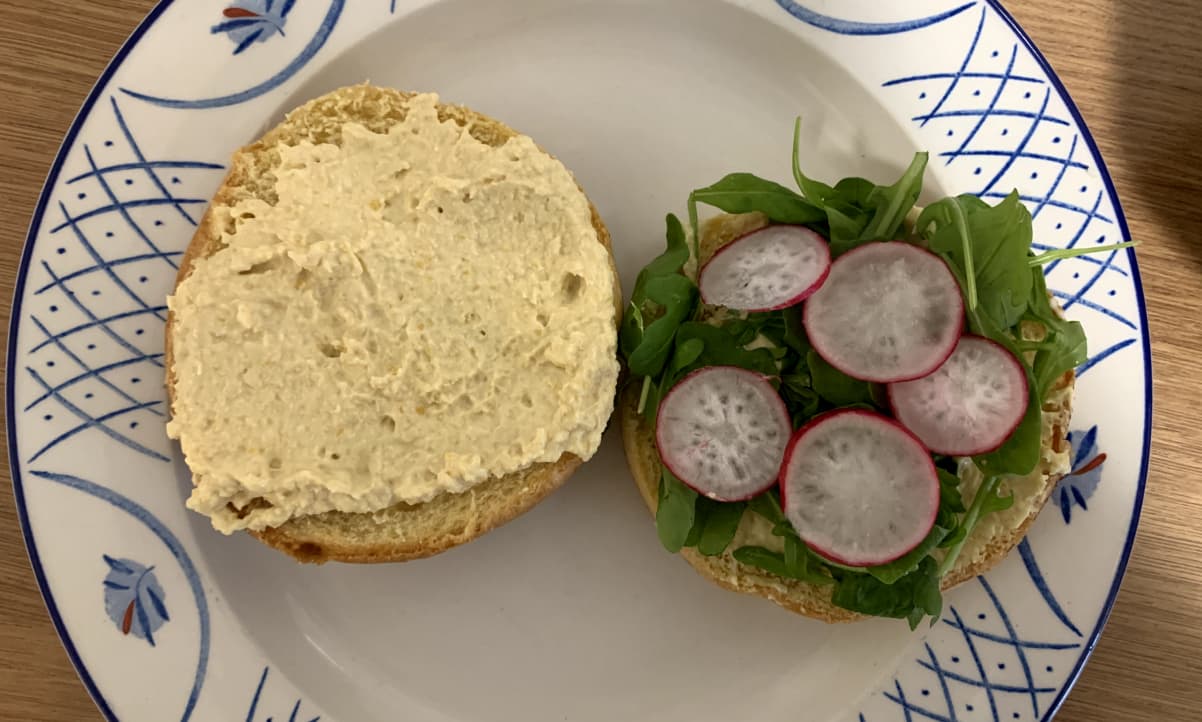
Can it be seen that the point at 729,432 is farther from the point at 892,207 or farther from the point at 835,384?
the point at 892,207

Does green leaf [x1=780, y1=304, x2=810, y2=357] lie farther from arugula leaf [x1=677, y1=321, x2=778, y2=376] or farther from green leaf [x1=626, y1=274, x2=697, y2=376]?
green leaf [x1=626, y1=274, x2=697, y2=376]

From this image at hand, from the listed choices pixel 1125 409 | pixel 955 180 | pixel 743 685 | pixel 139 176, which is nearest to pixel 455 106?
pixel 139 176

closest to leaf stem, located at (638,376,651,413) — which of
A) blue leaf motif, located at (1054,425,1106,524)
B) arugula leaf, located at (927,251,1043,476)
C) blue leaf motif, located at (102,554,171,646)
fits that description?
arugula leaf, located at (927,251,1043,476)

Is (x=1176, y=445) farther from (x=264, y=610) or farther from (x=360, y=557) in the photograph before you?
(x=264, y=610)

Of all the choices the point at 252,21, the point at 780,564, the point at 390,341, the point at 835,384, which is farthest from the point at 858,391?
the point at 252,21

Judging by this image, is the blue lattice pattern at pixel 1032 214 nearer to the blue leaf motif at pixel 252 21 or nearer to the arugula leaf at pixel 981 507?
the arugula leaf at pixel 981 507

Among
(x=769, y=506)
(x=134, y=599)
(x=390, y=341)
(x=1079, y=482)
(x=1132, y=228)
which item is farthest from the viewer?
(x=1132, y=228)

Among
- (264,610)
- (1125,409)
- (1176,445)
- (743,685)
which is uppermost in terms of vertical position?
(1125,409)
